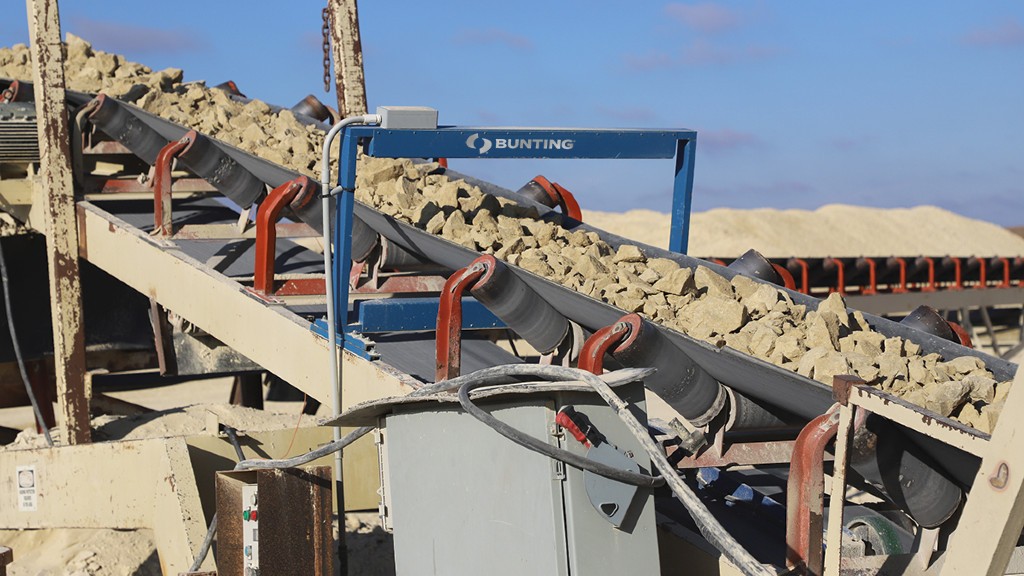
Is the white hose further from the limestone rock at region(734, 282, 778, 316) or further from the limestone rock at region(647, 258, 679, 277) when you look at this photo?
the limestone rock at region(734, 282, 778, 316)

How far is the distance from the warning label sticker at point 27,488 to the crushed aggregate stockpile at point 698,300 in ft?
7.85

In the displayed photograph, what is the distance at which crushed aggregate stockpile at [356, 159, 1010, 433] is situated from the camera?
3.87m

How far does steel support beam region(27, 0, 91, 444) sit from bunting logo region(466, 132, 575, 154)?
3.52m

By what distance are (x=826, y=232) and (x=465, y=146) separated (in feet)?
125

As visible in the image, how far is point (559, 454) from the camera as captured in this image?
3271 millimetres

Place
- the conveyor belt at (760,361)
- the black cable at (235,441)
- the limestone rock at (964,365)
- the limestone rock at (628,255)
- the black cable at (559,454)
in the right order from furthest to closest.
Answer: the black cable at (235,441) < the limestone rock at (628,255) < the limestone rock at (964,365) < the conveyor belt at (760,361) < the black cable at (559,454)

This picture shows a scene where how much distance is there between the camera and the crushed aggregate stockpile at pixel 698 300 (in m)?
3.87

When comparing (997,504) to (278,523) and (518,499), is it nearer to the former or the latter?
(518,499)

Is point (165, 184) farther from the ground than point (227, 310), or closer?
farther from the ground

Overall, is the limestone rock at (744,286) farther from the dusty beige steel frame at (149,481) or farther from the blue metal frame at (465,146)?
the dusty beige steel frame at (149,481)

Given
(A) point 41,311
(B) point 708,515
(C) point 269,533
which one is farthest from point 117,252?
(B) point 708,515

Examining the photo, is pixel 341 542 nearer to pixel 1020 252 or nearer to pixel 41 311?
pixel 41 311

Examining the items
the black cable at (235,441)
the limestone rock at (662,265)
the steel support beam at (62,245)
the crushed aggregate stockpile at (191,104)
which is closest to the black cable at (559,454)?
the limestone rock at (662,265)

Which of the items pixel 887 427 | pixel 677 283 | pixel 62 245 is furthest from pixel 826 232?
pixel 887 427
